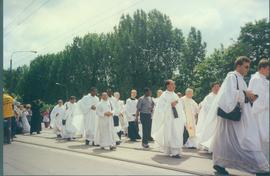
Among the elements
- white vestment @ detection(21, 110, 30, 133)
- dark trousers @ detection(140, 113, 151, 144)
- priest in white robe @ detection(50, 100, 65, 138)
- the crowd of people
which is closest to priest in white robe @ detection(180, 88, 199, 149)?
the crowd of people

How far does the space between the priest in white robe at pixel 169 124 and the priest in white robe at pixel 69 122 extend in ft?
25.8

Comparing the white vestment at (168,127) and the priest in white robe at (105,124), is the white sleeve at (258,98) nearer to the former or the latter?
the white vestment at (168,127)

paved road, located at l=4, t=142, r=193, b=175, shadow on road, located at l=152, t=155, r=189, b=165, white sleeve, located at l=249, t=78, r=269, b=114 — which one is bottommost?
paved road, located at l=4, t=142, r=193, b=175

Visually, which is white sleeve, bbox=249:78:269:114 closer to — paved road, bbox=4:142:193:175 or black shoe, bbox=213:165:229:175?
black shoe, bbox=213:165:229:175

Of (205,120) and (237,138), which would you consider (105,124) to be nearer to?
(205,120)

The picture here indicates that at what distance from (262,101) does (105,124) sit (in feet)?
26.8

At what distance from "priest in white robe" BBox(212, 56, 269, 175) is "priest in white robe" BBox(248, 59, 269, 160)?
0.11 meters

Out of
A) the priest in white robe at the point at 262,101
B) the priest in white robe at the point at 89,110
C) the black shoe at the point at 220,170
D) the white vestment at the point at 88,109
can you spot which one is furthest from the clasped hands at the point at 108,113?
the priest in white robe at the point at 262,101

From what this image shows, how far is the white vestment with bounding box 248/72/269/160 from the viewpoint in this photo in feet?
24.7

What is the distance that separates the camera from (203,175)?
8094 millimetres

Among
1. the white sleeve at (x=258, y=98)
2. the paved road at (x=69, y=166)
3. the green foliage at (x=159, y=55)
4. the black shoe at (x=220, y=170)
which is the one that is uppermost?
the green foliage at (x=159, y=55)

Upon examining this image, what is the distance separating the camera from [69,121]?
1986cm

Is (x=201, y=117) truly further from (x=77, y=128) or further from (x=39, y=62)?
(x=39, y=62)

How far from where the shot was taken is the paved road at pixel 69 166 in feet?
28.7
